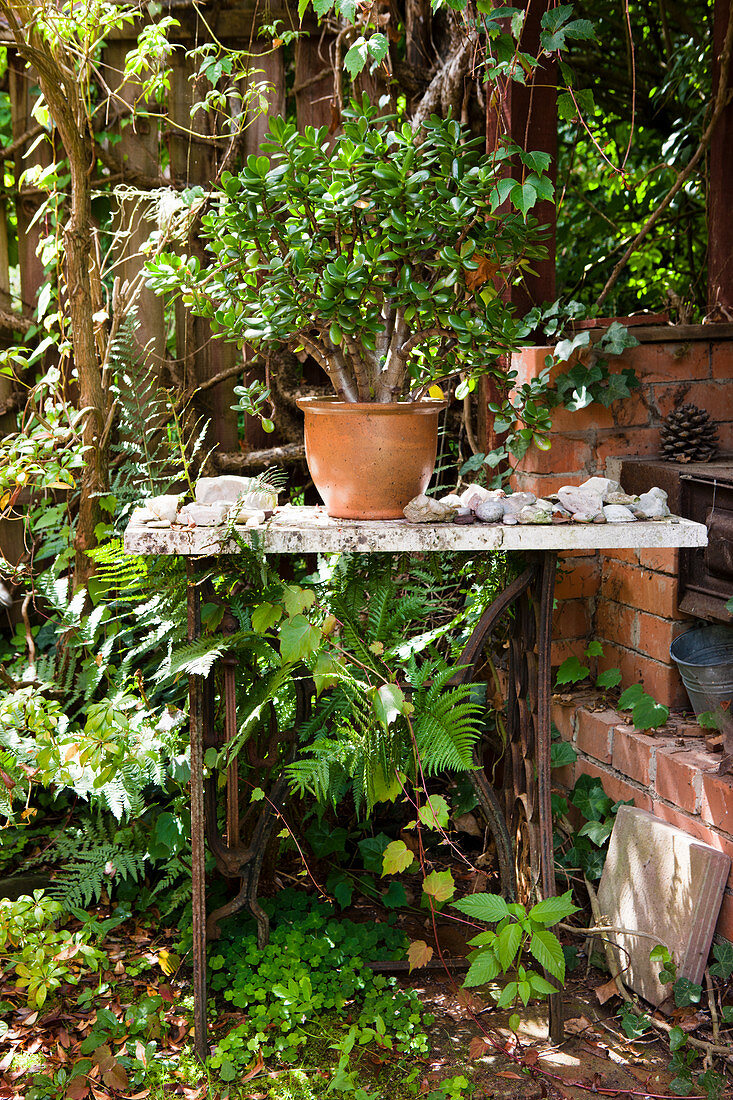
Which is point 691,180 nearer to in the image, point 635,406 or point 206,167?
point 635,406

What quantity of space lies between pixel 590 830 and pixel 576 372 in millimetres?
1195

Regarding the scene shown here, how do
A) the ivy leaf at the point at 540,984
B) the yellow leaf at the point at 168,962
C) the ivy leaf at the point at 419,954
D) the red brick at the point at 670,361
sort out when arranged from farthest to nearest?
the red brick at the point at 670,361 → the yellow leaf at the point at 168,962 → the ivy leaf at the point at 419,954 → the ivy leaf at the point at 540,984

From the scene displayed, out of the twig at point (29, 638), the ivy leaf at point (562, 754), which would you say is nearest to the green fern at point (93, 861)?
the twig at point (29, 638)

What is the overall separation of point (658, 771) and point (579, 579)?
0.64 m

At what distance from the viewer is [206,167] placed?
2.79 metres

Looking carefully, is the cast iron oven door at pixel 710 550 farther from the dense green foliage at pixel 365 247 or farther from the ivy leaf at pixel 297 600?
the ivy leaf at pixel 297 600

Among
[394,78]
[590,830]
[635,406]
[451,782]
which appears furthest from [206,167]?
[590,830]

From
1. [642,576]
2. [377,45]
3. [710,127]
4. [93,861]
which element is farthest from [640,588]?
[93,861]

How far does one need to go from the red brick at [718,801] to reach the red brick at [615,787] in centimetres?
21

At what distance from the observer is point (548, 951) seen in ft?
5.90

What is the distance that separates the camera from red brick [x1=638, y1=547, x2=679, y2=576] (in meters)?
2.38

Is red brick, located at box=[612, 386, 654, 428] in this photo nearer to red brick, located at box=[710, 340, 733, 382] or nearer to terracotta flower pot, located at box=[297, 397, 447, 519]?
red brick, located at box=[710, 340, 733, 382]

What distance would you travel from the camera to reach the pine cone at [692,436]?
8.10 feet

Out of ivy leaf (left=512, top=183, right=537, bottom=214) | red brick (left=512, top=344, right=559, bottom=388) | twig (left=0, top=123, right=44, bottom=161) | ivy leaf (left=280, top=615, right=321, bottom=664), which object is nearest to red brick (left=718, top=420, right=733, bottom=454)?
red brick (left=512, top=344, right=559, bottom=388)
